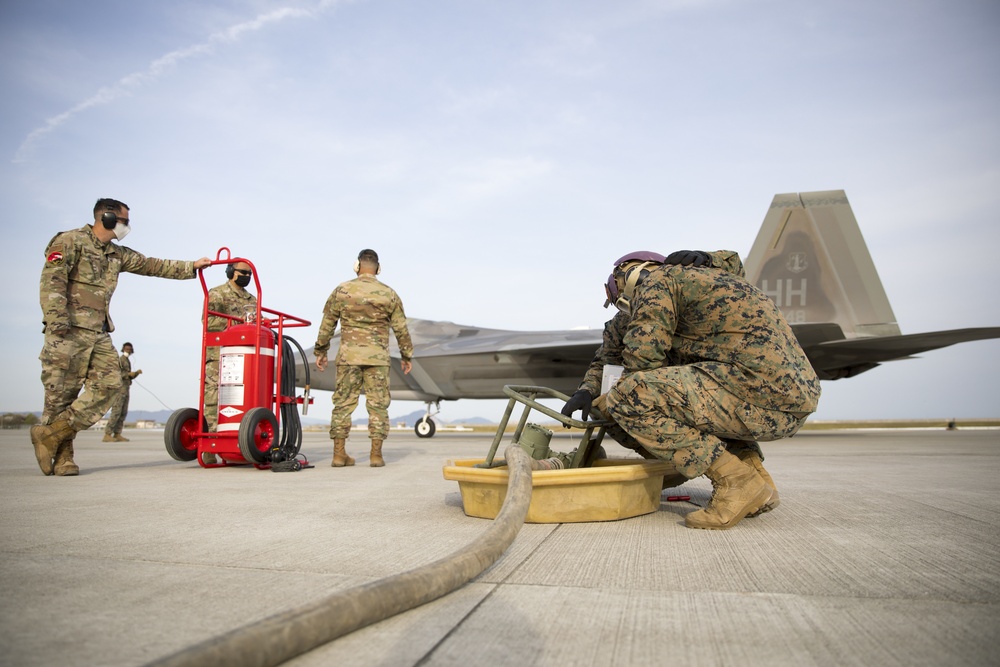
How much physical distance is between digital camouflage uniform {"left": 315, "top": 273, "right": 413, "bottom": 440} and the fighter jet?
720 centimetres

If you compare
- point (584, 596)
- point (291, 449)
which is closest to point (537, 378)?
point (291, 449)

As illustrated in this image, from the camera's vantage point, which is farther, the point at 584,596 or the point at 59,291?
the point at 59,291

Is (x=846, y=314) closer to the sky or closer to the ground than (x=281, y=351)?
closer to the sky

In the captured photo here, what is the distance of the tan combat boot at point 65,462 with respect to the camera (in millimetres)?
5410

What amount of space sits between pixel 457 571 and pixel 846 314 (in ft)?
47.8

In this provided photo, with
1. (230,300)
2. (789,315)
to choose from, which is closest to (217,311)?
(230,300)

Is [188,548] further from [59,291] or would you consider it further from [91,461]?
[91,461]

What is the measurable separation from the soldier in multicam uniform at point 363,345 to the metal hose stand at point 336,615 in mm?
4481

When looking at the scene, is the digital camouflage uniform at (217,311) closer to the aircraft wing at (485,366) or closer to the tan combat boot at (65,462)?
the tan combat boot at (65,462)

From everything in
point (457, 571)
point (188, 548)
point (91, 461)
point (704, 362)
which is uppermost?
point (704, 362)

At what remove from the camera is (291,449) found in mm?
6320

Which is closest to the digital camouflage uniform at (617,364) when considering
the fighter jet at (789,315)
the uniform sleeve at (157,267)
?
the uniform sleeve at (157,267)

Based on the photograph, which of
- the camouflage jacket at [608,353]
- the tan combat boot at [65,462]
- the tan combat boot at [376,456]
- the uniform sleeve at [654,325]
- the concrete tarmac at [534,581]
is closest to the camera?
the concrete tarmac at [534,581]

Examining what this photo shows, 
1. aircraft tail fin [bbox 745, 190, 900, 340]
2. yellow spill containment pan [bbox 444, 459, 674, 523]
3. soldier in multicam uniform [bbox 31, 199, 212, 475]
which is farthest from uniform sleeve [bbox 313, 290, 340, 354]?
aircraft tail fin [bbox 745, 190, 900, 340]
